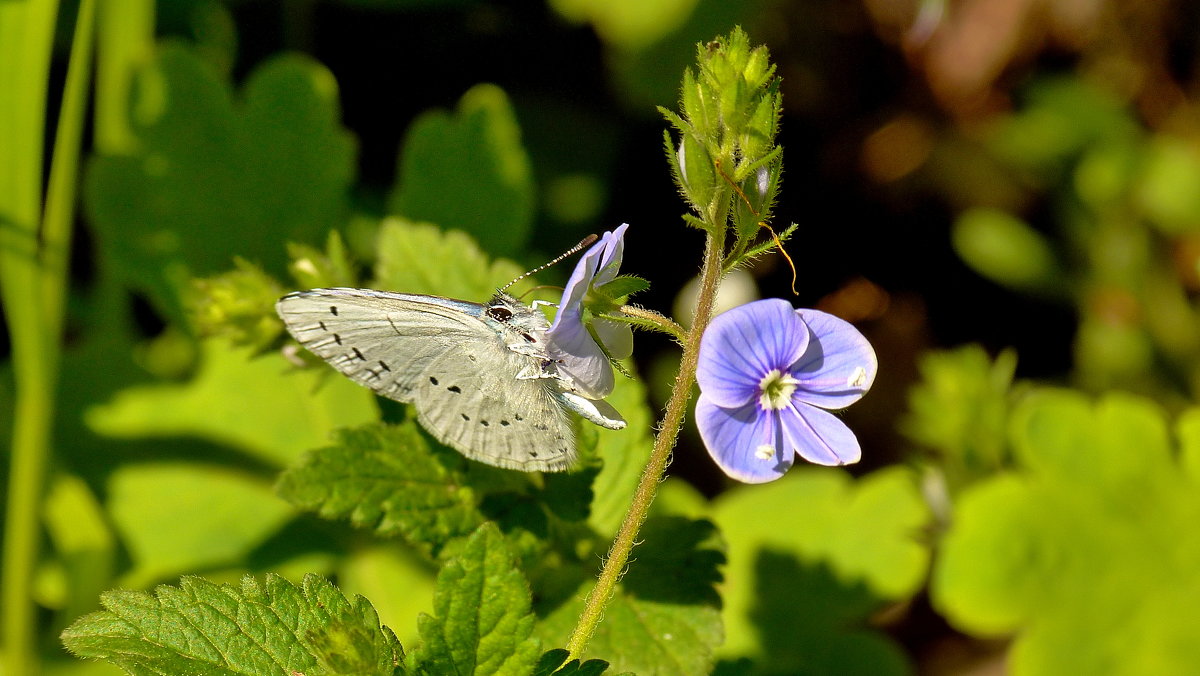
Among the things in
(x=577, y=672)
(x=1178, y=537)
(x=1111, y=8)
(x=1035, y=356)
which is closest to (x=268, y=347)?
(x=577, y=672)

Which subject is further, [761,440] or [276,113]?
[276,113]

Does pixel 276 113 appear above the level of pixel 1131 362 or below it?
above

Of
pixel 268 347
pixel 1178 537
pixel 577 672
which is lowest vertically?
pixel 1178 537

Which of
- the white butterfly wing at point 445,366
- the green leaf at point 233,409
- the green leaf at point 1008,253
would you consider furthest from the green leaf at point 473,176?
the green leaf at point 1008,253

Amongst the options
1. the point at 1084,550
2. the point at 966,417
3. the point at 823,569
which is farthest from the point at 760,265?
the point at 1084,550

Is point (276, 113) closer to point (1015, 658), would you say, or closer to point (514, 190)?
point (514, 190)

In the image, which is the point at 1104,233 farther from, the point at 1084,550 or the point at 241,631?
the point at 241,631

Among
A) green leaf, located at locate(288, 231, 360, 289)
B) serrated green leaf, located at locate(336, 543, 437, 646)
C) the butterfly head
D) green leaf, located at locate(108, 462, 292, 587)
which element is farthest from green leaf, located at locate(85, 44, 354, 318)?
the butterfly head
